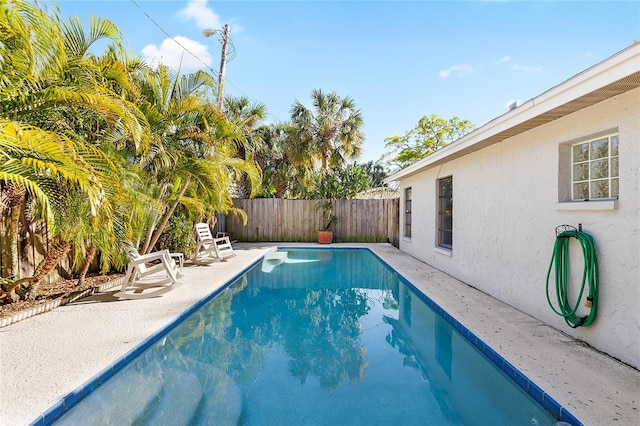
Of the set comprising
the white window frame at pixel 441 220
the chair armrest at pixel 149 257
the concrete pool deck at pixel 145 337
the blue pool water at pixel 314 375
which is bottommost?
the blue pool water at pixel 314 375

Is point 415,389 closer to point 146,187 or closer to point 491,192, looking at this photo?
point 491,192

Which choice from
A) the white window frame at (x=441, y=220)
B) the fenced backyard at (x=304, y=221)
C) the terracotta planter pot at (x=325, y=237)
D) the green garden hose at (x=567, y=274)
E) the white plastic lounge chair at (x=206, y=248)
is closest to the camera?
the green garden hose at (x=567, y=274)

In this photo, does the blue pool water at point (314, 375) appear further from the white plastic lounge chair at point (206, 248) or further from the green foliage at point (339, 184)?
the green foliage at point (339, 184)

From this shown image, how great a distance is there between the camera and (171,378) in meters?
2.90

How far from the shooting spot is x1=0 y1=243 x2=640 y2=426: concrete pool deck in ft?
7.25

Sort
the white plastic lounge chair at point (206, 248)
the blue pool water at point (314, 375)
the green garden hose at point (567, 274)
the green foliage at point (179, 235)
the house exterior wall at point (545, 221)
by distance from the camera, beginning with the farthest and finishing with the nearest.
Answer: the white plastic lounge chair at point (206, 248)
the green foliage at point (179, 235)
the green garden hose at point (567, 274)
the house exterior wall at point (545, 221)
the blue pool water at point (314, 375)

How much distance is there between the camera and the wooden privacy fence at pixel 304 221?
12.8 meters

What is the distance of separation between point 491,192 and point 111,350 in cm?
523

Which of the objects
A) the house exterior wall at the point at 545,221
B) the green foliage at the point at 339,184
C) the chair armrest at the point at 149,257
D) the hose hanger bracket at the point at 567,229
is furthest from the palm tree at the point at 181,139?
the green foliage at the point at 339,184

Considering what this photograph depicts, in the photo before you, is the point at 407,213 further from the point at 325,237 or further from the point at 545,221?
the point at 545,221

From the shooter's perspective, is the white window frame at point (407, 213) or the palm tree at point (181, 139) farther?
the white window frame at point (407, 213)

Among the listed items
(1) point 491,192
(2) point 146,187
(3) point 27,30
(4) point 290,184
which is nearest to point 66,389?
(3) point 27,30

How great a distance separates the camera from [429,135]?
24281mm

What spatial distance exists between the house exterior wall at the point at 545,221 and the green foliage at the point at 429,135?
709 inches
